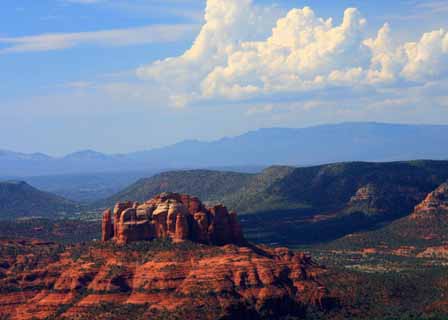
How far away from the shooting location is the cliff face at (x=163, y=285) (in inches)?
5955

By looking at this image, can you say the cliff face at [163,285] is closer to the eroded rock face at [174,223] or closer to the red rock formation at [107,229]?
the eroded rock face at [174,223]

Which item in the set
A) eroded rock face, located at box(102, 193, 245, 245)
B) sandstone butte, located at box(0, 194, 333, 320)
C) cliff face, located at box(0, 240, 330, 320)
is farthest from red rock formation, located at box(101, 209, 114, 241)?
cliff face, located at box(0, 240, 330, 320)

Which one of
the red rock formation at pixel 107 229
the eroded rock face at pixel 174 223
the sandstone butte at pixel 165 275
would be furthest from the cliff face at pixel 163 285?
the red rock formation at pixel 107 229

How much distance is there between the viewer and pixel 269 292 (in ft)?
510

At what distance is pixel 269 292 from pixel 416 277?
131 feet

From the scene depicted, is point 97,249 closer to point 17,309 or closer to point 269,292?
point 17,309

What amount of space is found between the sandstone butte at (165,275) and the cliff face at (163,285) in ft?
0.48

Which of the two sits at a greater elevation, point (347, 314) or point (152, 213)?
point (152, 213)

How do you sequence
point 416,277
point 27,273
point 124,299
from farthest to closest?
point 416,277
point 27,273
point 124,299

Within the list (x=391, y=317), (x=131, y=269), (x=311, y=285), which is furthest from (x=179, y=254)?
(x=391, y=317)

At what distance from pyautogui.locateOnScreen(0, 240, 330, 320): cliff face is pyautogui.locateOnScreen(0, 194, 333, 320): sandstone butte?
15 cm

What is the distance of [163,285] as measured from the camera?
509ft

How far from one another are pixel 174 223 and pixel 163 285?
1736 cm

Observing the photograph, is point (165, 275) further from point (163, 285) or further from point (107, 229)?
point (107, 229)
